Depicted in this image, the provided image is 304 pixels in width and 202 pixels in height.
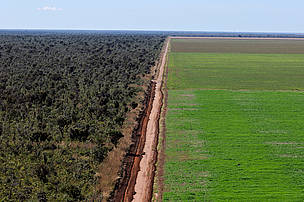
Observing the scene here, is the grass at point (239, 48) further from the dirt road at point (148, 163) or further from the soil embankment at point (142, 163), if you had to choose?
the soil embankment at point (142, 163)

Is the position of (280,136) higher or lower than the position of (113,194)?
higher

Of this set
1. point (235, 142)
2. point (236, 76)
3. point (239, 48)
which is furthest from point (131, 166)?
point (239, 48)

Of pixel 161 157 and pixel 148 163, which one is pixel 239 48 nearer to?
pixel 161 157

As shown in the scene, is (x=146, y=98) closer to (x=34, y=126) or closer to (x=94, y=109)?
(x=94, y=109)

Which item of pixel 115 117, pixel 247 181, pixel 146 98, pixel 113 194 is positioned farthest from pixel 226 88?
pixel 113 194

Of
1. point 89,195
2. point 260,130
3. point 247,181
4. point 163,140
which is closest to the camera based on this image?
point 89,195

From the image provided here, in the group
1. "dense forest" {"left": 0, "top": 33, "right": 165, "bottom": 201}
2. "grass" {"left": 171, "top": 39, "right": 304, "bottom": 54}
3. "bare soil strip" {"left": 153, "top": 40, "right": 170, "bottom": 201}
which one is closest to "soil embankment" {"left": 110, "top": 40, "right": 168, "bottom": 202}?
"bare soil strip" {"left": 153, "top": 40, "right": 170, "bottom": 201}

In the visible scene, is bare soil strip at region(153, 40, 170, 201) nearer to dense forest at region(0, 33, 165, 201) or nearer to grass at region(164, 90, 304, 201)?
grass at region(164, 90, 304, 201)

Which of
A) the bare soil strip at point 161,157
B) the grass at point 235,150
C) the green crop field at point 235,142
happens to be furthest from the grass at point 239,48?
the bare soil strip at point 161,157
